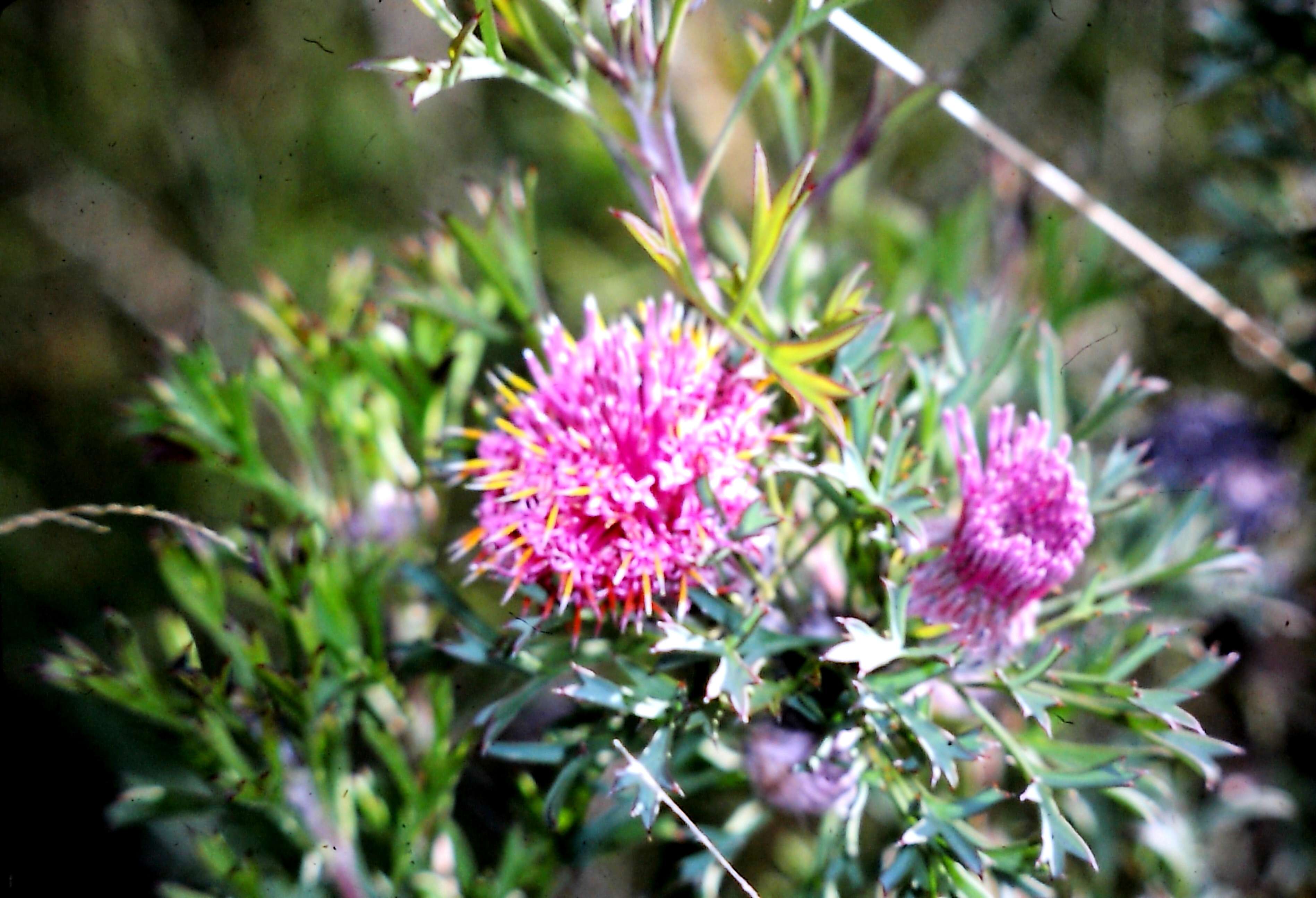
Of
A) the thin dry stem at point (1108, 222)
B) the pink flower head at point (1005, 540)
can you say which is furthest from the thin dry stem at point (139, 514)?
the thin dry stem at point (1108, 222)

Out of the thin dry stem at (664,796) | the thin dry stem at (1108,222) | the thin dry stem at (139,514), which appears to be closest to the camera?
the thin dry stem at (664,796)

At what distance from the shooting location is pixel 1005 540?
626mm

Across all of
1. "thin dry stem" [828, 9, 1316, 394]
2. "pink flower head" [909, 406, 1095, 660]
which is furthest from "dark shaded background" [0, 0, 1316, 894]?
"pink flower head" [909, 406, 1095, 660]

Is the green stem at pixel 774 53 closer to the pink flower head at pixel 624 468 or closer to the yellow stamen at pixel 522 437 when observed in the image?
the pink flower head at pixel 624 468

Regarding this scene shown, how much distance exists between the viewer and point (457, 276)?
866 millimetres

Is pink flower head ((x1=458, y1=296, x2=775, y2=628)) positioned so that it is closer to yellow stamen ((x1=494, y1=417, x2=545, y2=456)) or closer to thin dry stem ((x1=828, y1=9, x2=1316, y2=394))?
yellow stamen ((x1=494, y1=417, x2=545, y2=456))

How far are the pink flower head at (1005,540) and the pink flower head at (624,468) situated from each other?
0.13 metres

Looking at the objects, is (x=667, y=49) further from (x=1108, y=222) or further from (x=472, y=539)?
(x=1108, y=222)

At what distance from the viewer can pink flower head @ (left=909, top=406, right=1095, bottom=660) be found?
63cm

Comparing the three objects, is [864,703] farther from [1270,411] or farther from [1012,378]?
[1270,411]

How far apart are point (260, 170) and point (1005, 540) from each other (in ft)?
4.06

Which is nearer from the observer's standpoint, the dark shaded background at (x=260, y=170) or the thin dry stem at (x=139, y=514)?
the thin dry stem at (x=139, y=514)

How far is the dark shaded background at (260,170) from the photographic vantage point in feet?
4.28

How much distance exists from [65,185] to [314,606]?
0.96m
